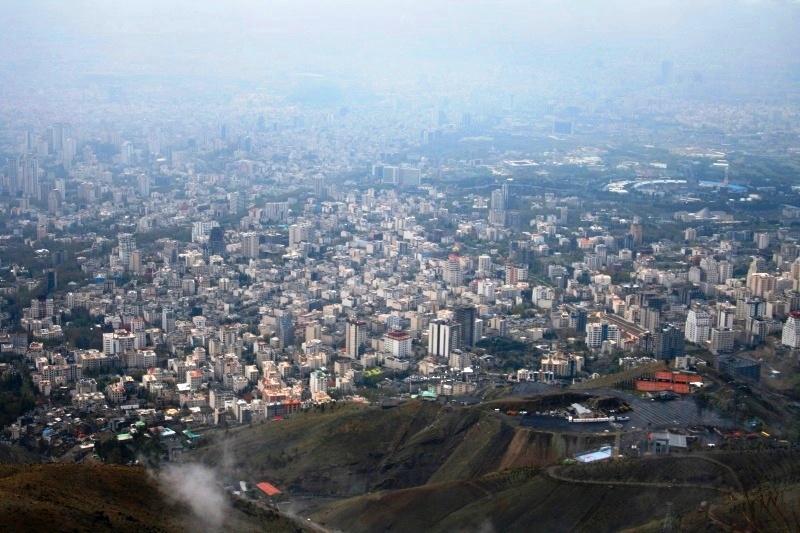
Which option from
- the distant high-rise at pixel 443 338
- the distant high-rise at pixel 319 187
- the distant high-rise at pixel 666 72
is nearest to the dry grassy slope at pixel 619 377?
the distant high-rise at pixel 443 338

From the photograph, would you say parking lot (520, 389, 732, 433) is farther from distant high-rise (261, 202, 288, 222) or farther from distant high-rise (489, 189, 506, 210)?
distant high-rise (489, 189, 506, 210)

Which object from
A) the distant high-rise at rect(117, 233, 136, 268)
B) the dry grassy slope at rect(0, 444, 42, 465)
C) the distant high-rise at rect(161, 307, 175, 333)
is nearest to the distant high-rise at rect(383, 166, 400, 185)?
the distant high-rise at rect(117, 233, 136, 268)

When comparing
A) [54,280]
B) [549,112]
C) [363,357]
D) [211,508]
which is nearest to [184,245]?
[54,280]

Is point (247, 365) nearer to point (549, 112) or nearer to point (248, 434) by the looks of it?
point (248, 434)

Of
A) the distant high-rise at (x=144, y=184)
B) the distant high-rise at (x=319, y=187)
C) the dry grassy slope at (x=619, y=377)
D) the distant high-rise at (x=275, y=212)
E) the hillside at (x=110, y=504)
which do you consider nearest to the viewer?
the hillside at (x=110, y=504)

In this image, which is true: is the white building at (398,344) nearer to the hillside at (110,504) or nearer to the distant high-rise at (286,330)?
Answer: the distant high-rise at (286,330)

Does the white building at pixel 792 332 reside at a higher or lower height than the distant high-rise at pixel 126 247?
higher

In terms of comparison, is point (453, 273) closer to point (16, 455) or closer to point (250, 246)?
point (250, 246)
